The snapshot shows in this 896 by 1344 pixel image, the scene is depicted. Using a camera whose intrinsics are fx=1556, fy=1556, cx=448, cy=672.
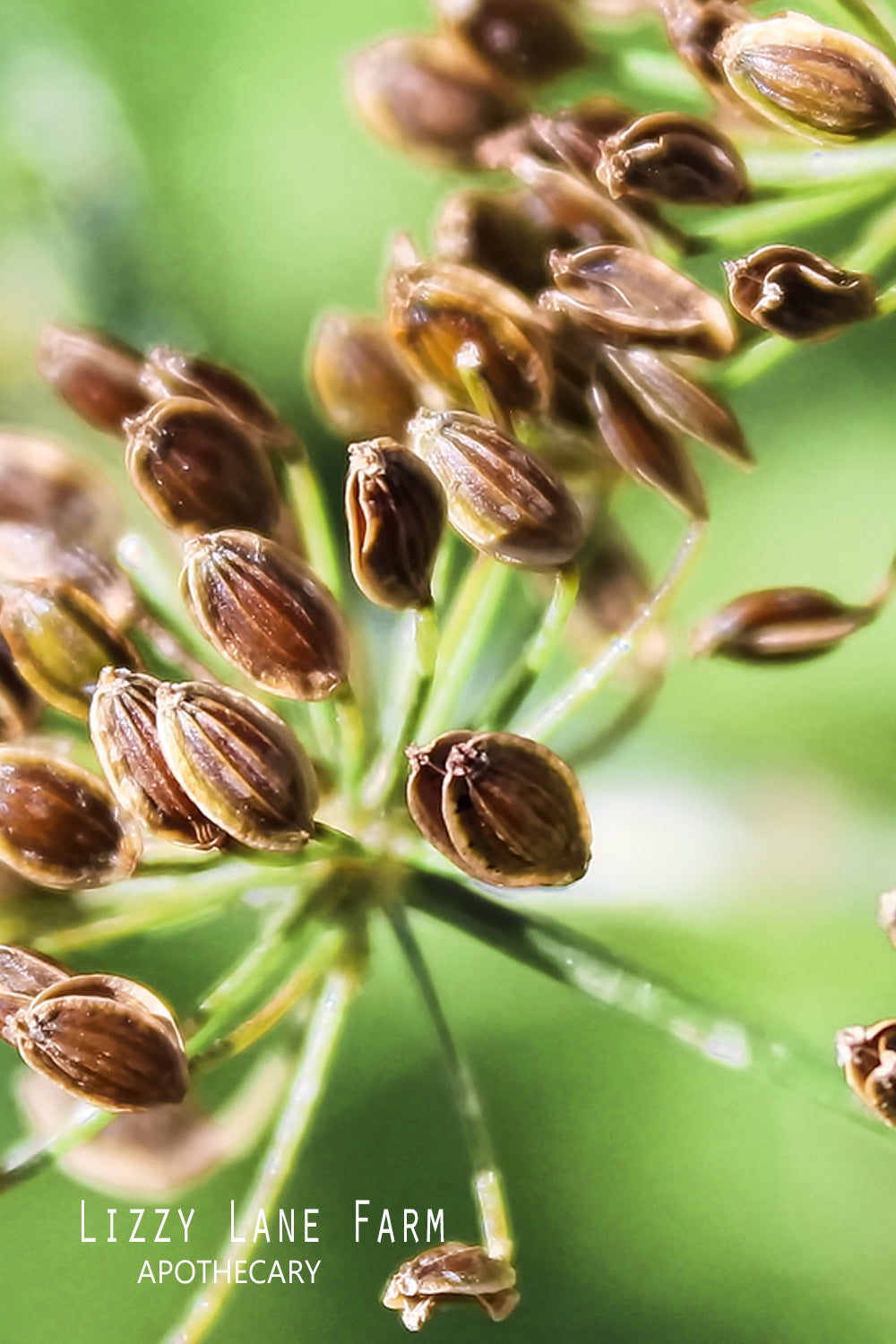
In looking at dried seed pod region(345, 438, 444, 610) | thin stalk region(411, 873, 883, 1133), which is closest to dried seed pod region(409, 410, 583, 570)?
dried seed pod region(345, 438, 444, 610)

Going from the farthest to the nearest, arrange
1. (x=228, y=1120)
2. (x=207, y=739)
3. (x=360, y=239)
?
(x=360, y=239) → (x=228, y=1120) → (x=207, y=739)

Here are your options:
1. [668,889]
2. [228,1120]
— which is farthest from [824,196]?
[228,1120]

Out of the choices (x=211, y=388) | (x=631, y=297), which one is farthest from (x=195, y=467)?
(x=631, y=297)

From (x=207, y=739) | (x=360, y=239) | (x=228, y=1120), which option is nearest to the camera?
(x=207, y=739)

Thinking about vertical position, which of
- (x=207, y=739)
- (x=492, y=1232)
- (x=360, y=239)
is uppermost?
(x=360, y=239)

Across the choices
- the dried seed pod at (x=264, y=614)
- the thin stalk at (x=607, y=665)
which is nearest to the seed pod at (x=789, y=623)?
the thin stalk at (x=607, y=665)

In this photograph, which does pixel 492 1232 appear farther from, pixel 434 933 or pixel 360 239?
pixel 360 239
